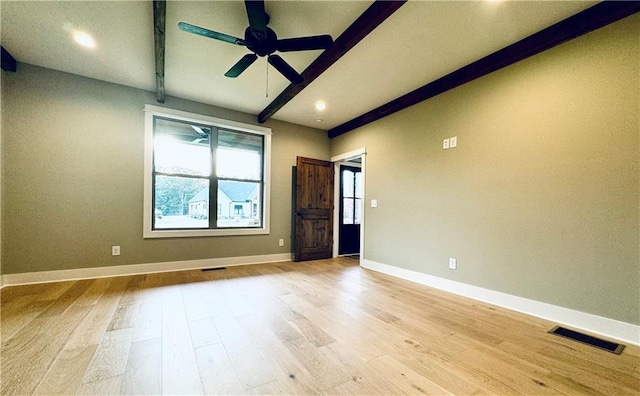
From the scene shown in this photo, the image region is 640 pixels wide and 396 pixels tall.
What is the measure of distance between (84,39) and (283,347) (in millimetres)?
3616

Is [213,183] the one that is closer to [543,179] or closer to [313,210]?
[313,210]

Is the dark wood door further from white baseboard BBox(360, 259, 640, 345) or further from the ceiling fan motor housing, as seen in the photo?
the ceiling fan motor housing

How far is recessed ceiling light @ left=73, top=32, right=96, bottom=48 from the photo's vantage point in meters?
2.48

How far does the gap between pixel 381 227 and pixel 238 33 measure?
3.26 meters

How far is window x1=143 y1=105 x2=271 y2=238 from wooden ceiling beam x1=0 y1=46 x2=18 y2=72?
133cm

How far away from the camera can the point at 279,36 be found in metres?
2.49

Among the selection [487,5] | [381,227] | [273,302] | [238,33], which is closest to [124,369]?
[273,302]

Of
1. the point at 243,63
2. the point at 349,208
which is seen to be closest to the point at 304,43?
the point at 243,63

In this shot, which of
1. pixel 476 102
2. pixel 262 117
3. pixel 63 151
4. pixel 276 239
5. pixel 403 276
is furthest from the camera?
pixel 276 239

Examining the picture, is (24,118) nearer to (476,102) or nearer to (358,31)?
(358,31)

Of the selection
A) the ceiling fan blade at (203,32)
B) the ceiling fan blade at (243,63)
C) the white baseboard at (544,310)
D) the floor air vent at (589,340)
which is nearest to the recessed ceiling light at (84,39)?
the ceiling fan blade at (203,32)

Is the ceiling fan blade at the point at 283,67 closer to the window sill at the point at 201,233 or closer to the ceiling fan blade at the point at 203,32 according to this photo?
the ceiling fan blade at the point at 203,32

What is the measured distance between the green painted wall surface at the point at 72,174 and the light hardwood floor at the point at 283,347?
59 centimetres

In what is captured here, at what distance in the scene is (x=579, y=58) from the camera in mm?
Answer: 2152
